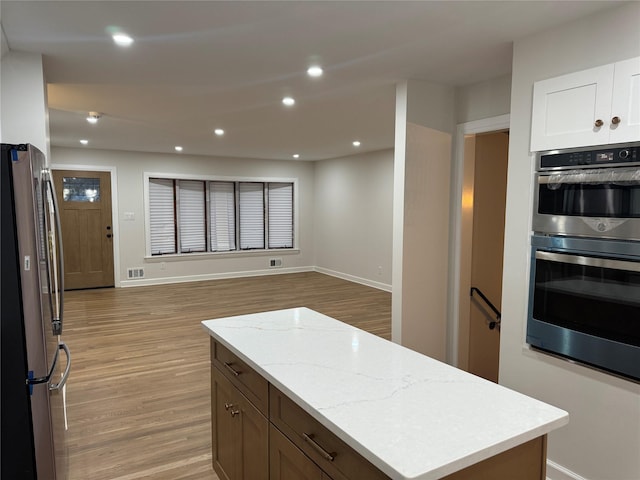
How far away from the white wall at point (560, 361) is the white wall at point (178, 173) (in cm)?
691

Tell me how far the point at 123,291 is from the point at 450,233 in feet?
19.9

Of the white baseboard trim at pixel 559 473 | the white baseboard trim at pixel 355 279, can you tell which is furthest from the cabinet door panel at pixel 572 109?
the white baseboard trim at pixel 355 279

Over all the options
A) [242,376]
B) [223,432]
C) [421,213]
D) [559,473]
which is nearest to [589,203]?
[421,213]

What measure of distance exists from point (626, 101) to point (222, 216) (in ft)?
25.3

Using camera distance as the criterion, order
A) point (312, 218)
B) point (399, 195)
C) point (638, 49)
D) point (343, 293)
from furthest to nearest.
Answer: point (312, 218), point (343, 293), point (399, 195), point (638, 49)

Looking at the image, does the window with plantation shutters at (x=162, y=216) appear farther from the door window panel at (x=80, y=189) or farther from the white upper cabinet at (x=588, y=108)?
the white upper cabinet at (x=588, y=108)

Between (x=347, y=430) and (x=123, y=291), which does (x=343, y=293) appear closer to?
(x=123, y=291)

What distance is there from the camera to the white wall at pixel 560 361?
79.7 inches

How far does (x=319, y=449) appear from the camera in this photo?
4.25 ft

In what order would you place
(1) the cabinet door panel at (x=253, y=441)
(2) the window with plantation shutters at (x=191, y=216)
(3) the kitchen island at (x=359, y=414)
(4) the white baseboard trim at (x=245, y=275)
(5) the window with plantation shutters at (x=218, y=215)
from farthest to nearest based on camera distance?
(2) the window with plantation shutters at (x=191, y=216) < (5) the window with plantation shutters at (x=218, y=215) < (4) the white baseboard trim at (x=245, y=275) < (1) the cabinet door panel at (x=253, y=441) < (3) the kitchen island at (x=359, y=414)

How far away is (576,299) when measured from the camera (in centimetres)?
218

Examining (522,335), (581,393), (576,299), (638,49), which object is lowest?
(581,393)

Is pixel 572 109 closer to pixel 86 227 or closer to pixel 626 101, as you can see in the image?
pixel 626 101

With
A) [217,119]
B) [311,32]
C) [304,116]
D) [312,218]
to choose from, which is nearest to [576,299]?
[311,32]
